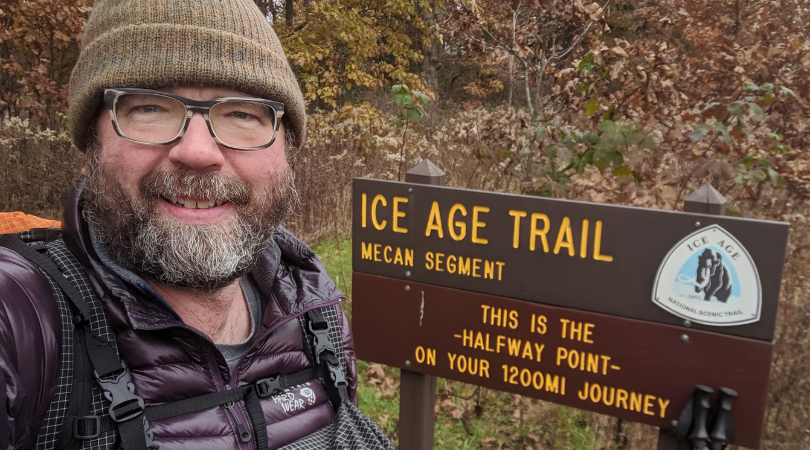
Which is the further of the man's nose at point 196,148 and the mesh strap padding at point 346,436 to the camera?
the mesh strap padding at point 346,436

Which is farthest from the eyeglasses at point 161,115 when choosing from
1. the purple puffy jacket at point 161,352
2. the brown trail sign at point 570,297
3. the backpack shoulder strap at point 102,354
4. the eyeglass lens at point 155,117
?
the brown trail sign at point 570,297

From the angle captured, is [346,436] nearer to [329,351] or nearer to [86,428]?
[329,351]

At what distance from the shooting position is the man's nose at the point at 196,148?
1.34 m

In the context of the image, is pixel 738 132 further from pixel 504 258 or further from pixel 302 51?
pixel 302 51

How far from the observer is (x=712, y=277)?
1.71 m

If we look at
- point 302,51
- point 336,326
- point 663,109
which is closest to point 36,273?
point 336,326

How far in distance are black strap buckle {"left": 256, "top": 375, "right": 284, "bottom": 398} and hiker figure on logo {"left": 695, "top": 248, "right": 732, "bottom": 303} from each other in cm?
127

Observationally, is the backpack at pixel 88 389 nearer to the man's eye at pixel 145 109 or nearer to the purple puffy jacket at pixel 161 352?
the purple puffy jacket at pixel 161 352

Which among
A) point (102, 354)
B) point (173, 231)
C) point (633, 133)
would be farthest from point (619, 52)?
point (102, 354)

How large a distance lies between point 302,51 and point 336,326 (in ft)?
20.7

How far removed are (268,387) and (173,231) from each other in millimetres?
464

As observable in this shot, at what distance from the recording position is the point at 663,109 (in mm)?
3410

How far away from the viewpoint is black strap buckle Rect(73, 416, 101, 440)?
1.09 metres

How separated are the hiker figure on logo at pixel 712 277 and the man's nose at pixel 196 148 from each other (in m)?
1.44
